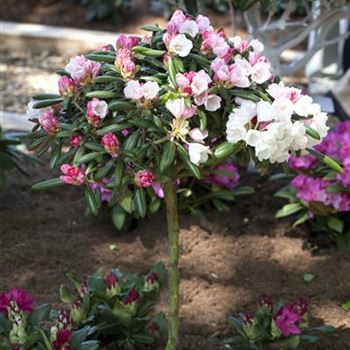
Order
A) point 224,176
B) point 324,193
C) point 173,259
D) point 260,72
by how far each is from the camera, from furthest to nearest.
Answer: point 224,176
point 324,193
point 173,259
point 260,72

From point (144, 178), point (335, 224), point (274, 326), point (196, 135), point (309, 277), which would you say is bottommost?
point (309, 277)

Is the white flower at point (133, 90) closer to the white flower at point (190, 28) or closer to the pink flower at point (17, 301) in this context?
the white flower at point (190, 28)

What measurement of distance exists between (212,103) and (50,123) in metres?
0.46

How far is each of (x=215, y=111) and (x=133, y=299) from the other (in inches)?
30.2

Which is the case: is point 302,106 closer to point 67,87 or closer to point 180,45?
point 180,45

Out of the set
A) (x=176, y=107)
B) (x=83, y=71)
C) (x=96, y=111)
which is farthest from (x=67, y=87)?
(x=176, y=107)

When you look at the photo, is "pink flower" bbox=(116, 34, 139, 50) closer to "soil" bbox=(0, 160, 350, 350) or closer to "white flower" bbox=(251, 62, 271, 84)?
"white flower" bbox=(251, 62, 271, 84)

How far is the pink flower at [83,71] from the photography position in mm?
2463

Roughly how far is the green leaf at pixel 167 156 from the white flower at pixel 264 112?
0.24 m

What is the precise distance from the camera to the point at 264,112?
2.26 metres

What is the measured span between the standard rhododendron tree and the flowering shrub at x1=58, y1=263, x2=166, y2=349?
45 cm

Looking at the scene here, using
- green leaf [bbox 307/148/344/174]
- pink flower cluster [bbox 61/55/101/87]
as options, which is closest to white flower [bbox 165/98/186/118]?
pink flower cluster [bbox 61/55/101/87]

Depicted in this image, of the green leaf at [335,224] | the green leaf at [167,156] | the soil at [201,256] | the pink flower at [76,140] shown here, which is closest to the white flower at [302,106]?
the green leaf at [167,156]

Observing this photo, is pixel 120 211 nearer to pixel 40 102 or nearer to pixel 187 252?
pixel 187 252
